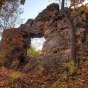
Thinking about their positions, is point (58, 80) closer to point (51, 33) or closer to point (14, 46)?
point (51, 33)

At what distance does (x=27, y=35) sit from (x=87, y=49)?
33.3ft

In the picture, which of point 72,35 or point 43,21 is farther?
point 43,21

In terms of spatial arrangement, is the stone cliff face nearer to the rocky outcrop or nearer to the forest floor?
the rocky outcrop

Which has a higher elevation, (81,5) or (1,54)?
(81,5)

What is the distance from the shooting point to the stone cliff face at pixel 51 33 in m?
16.1

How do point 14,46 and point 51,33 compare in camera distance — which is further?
point 14,46

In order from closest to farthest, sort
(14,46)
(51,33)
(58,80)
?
(58,80)
(51,33)
(14,46)

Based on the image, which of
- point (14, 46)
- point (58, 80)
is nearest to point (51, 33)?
point (14, 46)

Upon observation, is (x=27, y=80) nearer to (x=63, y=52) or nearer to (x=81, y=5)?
(x=63, y=52)

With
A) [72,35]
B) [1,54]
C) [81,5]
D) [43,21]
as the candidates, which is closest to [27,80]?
[72,35]

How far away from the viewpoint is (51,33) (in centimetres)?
2036

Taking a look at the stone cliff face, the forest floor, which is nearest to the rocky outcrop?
the stone cliff face

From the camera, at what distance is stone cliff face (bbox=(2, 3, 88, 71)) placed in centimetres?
1609

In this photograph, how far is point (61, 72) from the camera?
1325 centimetres
